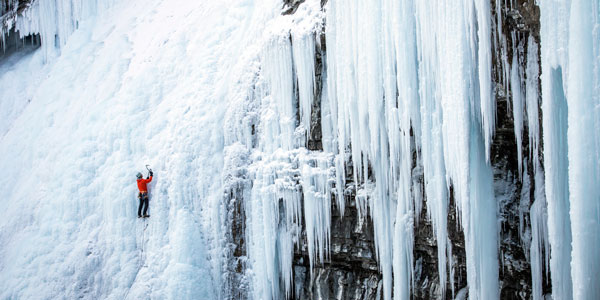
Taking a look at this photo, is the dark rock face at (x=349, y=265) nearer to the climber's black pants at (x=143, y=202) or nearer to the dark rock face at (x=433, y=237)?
the dark rock face at (x=433, y=237)

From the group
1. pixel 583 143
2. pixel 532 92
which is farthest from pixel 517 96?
pixel 583 143

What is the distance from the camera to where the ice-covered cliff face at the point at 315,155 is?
15.0 feet

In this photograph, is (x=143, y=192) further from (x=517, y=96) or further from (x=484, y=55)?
(x=517, y=96)

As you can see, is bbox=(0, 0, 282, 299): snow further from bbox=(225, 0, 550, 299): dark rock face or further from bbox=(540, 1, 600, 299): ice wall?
bbox=(540, 1, 600, 299): ice wall


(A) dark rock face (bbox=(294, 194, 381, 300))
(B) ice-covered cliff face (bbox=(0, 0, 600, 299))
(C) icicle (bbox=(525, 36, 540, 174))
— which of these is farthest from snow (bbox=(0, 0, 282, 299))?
(C) icicle (bbox=(525, 36, 540, 174))

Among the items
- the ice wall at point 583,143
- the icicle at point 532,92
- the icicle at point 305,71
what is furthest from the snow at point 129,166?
the ice wall at point 583,143

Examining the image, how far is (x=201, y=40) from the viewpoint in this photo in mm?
9250

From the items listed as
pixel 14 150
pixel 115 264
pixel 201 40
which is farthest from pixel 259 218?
pixel 14 150

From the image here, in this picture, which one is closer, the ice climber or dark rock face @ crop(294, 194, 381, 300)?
dark rock face @ crop(294, 194, 381, 300)

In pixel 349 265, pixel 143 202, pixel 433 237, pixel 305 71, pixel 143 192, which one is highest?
pixel 305 71

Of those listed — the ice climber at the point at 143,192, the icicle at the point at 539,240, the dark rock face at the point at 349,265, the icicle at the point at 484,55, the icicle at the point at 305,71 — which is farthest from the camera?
the ice climber at the point at 143,192

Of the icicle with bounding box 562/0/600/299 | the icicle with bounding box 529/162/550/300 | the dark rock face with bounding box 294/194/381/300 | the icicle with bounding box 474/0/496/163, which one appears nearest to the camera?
the icicle with bounding box 562/0/600/299

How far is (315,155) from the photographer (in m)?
6.69

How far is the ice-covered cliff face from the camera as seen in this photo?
15.0 ft
